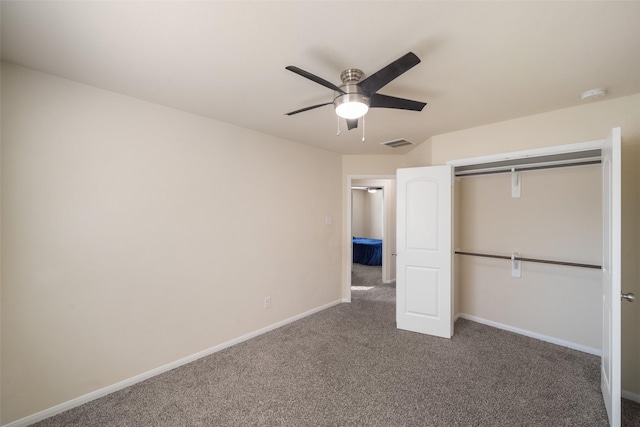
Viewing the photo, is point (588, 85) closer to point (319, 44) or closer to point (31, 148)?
point (319, 44)

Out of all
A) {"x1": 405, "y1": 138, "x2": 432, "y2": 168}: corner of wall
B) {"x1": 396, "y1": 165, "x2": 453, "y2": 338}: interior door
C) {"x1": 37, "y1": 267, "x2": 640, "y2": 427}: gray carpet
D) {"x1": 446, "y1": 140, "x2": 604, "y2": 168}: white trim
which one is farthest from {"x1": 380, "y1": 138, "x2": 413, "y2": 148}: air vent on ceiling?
{"x1": 37, "y1": 267, "x2": 640, "y2": 427}: gray carpet

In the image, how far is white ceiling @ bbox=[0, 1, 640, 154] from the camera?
135 centimetres

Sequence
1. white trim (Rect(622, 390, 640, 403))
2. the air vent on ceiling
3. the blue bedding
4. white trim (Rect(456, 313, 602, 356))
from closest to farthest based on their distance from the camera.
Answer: white trim (Rect(622, 390, 640, 403))
white trim (Rect(456, 313, 602, 356))
the air vent on ceiling
the blue bedding

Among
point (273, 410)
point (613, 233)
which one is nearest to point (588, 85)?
point (613, 233)

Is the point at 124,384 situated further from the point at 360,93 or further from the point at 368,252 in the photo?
the point at 368,252

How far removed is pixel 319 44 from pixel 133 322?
259 centimetres

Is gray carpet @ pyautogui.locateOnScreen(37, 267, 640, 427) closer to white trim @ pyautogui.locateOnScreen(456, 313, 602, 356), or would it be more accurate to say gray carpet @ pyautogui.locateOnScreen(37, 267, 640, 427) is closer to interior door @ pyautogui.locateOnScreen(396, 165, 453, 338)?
white trim @ pyautogui.locateOnScreen(456, 313, 602, 356)

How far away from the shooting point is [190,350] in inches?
108

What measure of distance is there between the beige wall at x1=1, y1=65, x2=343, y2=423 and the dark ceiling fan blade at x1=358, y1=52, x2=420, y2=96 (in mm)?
1850

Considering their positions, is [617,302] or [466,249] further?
[466,249]

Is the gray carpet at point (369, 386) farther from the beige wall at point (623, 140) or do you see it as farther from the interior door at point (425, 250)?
the beige wall at point (623, 140)

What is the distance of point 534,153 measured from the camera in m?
2.74

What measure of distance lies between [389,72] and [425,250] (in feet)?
7.69

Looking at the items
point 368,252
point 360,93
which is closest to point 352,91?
point 360,93
